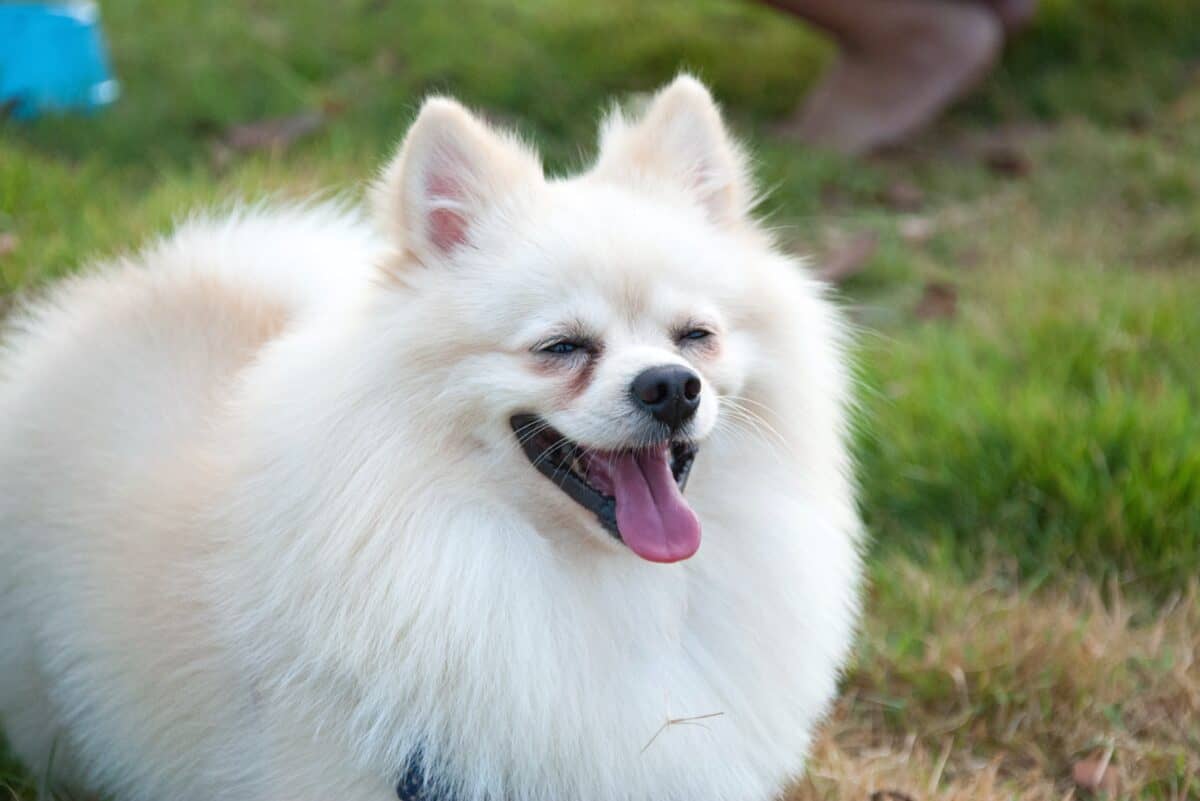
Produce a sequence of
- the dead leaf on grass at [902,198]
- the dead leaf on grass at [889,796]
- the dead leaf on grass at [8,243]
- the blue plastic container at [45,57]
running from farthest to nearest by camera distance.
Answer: the dead leaf on grass at [902,198] < the blue plastic container at [45,57] < the dead leaf on grass at [8,243] < the dead leaf on grass at [889,796]

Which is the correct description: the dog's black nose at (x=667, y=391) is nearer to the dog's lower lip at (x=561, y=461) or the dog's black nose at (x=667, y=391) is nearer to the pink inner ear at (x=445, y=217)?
the dog's lower lip at (x=561, y=461)

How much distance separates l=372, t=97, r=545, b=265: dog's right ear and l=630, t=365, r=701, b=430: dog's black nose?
47 centimetres

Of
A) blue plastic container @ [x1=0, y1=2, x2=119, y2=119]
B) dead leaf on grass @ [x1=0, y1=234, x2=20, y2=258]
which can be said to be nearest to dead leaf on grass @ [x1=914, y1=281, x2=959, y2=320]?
dead leaf on grass @ [x1=0, y1=234, x2=20, y2=258]

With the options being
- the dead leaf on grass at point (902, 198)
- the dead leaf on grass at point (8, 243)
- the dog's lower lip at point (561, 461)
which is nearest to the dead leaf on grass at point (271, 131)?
the dead leaf on grass at point (8, 243)

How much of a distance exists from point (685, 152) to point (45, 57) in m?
4.47

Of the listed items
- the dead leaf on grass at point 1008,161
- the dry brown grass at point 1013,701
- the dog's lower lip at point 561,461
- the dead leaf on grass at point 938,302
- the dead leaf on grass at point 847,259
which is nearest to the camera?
the dog's lower lip at point 561,461

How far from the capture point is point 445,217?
8.08 ft

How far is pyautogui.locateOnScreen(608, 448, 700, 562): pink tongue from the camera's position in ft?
7.56

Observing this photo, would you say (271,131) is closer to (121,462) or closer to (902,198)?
(902,198)

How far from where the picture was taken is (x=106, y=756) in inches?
107

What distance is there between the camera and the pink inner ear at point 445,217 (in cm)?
245

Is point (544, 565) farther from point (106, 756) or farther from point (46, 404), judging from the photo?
point (46, 404)

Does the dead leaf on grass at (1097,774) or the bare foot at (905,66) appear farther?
the bare foot at (905,66)

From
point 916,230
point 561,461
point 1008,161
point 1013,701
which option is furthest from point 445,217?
point 1008,161
